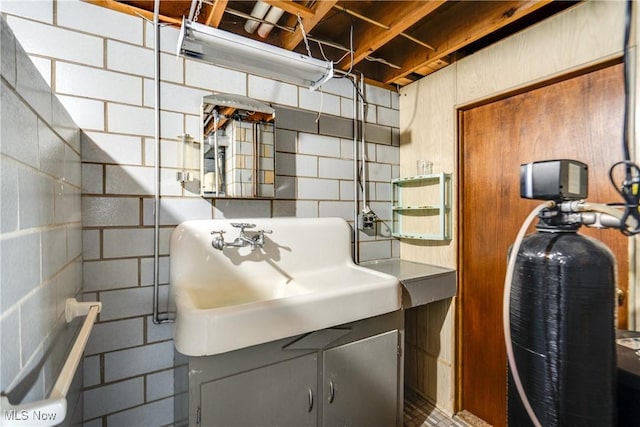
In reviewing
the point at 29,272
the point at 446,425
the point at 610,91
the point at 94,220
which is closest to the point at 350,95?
the point at 610,91

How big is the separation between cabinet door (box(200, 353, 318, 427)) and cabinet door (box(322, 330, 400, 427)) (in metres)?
0.09

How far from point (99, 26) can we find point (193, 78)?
15.0 inches

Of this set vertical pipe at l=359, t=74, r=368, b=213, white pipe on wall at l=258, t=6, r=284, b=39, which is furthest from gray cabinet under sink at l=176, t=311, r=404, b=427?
white pipe on wall at l=258, t=6, r=284, b=39

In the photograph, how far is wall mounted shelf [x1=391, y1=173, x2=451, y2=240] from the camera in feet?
5.76

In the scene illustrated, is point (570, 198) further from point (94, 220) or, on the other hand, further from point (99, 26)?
point (99, 26)

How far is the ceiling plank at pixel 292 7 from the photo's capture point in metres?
1.17

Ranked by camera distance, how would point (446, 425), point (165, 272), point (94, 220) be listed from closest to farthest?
point (94, 220) → point (165, 272) → point (446, 425)

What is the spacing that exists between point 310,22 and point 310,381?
5.24 ft

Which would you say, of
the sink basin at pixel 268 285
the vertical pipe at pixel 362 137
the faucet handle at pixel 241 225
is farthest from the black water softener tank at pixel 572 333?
the vertical pipe at pixel 362 137

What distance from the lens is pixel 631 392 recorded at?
2.41 feet

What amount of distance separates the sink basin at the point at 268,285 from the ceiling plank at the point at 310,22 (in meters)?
0.95

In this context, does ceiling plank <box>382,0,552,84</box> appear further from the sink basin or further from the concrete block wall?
the concrete block wall

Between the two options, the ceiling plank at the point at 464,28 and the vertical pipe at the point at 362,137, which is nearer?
the ceiling plank at the point at 464,28

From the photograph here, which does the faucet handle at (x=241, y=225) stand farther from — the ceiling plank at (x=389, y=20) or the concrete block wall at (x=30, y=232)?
the ceiling plank at (x=389, y=20)
